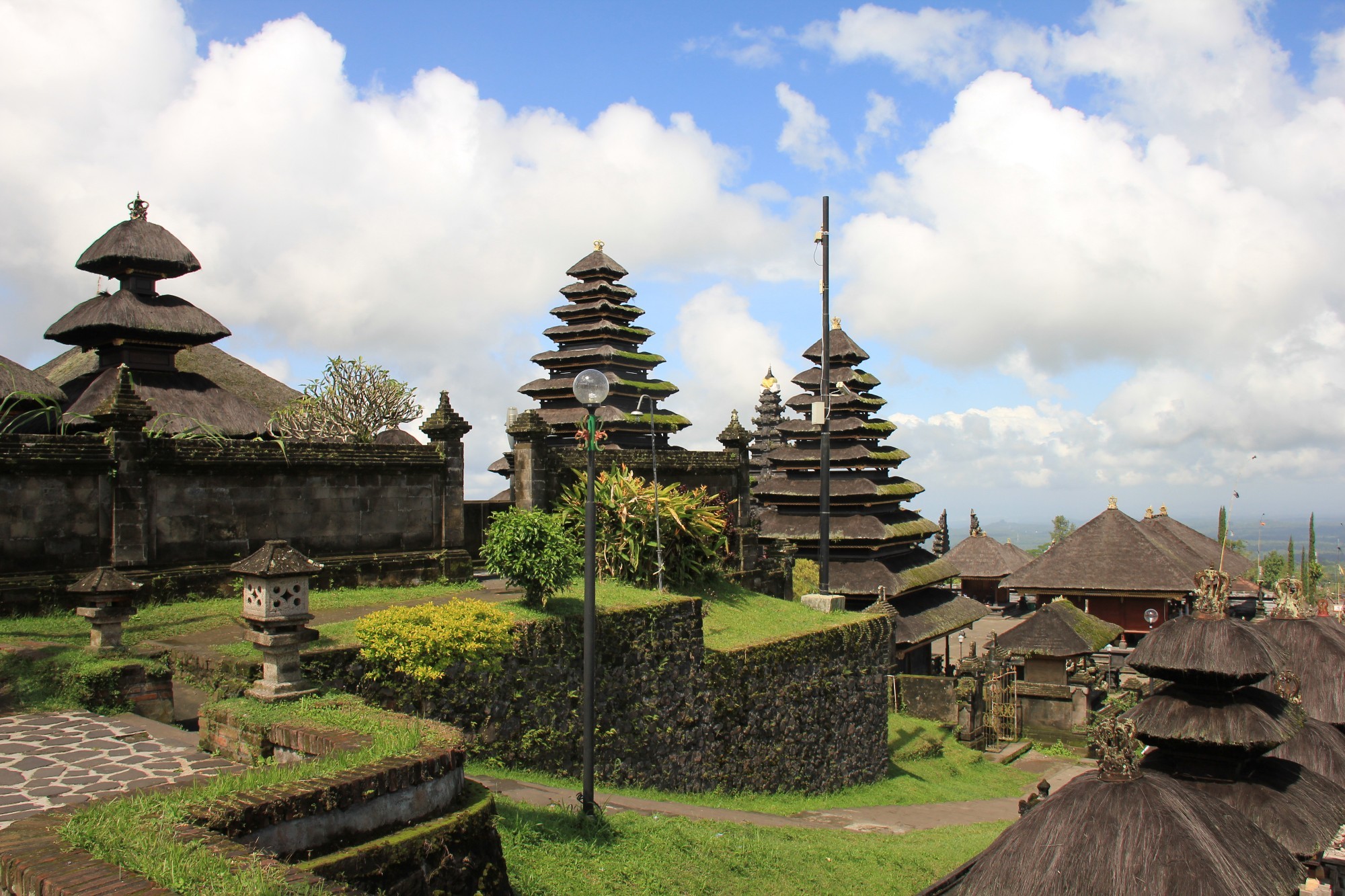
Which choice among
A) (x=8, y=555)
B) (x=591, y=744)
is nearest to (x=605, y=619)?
(x=591, y=744)

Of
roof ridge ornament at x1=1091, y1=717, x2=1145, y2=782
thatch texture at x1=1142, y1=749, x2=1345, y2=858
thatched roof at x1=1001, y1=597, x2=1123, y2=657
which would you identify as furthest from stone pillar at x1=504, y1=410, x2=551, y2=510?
thatched roof at x1=1001, y1=597, x2=1123, y2=657

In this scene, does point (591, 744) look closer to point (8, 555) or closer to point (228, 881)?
point (228, 881)

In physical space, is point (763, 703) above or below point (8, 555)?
below

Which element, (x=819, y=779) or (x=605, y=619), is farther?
(x=819, y=779)

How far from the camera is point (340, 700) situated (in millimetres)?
8414

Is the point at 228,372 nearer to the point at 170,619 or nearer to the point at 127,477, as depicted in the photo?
the point at 127,477

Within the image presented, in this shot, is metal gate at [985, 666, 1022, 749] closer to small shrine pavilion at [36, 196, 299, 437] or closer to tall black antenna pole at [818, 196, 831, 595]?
tall black antenna pole at [818, 196, 831, 595]

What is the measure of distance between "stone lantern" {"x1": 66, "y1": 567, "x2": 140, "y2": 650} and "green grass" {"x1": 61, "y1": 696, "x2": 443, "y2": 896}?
4.97 meters

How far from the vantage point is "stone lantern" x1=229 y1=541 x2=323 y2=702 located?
8.44 m

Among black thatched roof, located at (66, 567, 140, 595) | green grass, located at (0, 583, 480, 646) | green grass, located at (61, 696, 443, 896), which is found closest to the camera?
green grass, located at (61, 696, 443, 896)

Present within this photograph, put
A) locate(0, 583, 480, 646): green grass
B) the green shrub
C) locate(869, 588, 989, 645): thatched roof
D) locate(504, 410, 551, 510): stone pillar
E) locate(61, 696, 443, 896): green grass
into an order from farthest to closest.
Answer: locate(869, 588, 989, 645): thatched roof, locate(504, 410, 551, 510): stone pillar, the green shrub, locate(0, 583, 480, 646): green grass, locate(61, 696, 443, 896): green grass

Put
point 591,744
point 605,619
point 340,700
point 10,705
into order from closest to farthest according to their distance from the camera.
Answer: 1. point 340,700
2. point 10,705
3. point 591,744
4. point 605,619

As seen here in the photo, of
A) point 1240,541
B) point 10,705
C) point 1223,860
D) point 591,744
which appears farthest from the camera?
point 1240,541

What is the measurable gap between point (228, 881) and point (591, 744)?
5.82 meters
